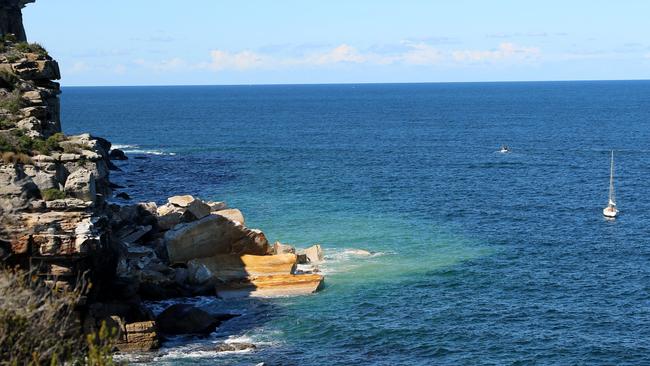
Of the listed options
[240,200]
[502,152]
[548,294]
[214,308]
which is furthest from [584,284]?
[502,152]

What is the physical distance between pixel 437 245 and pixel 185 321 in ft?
89.9

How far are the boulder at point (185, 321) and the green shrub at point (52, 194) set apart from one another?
9095 mm

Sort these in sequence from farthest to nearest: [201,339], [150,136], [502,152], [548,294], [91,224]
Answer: [150,136] → [502,152] → [548,294] → [201,339] → [91,224]

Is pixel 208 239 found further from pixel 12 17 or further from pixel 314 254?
pixel 12 17

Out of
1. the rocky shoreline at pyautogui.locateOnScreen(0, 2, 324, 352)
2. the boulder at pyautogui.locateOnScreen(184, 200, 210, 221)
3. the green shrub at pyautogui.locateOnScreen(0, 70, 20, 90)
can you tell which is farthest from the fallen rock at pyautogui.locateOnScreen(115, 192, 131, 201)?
the green shrub at pyautogui.locateOnScreen(0, 70, 20, 90)

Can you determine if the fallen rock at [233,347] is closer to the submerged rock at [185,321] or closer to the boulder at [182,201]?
the submerged rock at [185,321]

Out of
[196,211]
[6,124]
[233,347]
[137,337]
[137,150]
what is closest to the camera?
[137,337]

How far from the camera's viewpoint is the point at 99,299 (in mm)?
47688

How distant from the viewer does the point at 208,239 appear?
61.2 meters

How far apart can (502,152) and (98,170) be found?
93.0 meters

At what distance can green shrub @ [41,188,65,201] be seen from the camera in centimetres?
4648

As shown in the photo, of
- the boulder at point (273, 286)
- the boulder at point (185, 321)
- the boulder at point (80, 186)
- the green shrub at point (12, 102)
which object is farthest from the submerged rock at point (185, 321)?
the green shrub at point (12, 102)

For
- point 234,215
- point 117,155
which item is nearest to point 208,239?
point 234,215

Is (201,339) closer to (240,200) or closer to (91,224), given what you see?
(91,224)
